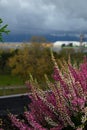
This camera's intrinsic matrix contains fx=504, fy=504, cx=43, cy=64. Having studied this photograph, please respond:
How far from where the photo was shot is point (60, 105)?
659 centimetres

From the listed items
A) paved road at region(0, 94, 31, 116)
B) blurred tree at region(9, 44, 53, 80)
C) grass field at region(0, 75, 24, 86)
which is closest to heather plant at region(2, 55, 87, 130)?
paved road at region(0, 94, 31, 116)

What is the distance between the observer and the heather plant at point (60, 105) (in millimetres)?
6609

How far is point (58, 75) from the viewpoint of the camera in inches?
Answer: 280

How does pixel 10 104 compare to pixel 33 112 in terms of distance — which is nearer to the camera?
pixel 33 112

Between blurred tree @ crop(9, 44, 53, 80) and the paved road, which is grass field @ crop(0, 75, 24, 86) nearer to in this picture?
blurred tree @ crop(9, 44, 53, 80)

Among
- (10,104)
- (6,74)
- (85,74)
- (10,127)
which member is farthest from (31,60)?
(85,74)

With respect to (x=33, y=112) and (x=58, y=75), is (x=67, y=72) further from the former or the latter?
(x=33, y=112)

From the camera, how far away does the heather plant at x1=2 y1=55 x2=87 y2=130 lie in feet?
21.7

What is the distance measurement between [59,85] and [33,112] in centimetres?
71

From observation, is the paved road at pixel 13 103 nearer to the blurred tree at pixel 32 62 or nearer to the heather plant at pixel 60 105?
the heather plant at pixel 60 105

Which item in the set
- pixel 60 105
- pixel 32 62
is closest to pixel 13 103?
pixel 60 105

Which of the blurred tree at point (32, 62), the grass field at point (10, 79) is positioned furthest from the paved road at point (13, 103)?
the grass field at point (10, 79)

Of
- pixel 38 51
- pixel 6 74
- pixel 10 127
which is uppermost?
pixel 10 127

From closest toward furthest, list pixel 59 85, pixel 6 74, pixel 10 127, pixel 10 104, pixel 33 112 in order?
pixel 59 85 < pixel 33 112 < pixel 10 127 < pixel 10 104 < pixel 6 74
